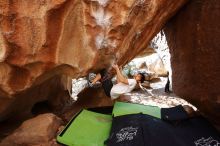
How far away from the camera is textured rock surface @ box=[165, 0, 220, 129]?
2758mm

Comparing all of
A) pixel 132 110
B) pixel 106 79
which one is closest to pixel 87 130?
pixel 132 110

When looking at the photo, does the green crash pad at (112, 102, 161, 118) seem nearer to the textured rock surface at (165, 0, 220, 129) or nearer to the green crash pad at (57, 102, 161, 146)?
the green crash pad at (57, 102, 161, 146)

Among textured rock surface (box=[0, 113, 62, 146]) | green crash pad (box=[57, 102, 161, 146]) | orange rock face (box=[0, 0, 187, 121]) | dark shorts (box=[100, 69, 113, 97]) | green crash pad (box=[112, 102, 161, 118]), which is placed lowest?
textured rock surface (box=[0, 113, 62, 146])

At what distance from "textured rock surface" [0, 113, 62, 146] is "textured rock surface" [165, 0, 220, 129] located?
5.16 ft

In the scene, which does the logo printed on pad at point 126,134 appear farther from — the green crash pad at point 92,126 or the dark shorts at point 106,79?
the dark shorts at point 106,79

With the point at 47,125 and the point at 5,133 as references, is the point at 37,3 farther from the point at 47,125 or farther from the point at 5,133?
the point at 5,133

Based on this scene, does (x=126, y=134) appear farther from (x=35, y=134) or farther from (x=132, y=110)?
(x=35, y=134)

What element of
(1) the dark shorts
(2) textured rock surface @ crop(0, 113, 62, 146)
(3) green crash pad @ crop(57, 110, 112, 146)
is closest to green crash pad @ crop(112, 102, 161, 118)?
(3) green crash pad @ crop(57, 110, 112, 146)

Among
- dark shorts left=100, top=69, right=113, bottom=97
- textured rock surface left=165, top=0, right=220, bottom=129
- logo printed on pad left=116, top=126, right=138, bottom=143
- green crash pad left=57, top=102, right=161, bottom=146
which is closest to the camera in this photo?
logo printed on pad left=116, top=126, right=138, bottom=143

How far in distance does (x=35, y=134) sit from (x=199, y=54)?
1970mm

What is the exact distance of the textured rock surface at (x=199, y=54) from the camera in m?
2.76

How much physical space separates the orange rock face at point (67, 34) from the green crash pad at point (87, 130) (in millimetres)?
507

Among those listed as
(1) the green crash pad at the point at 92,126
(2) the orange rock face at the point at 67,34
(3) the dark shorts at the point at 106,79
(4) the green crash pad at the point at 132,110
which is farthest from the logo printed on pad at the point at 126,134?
(3) the dark shorts at the point at 106,79

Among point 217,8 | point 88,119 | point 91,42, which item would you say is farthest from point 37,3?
point 217,8
